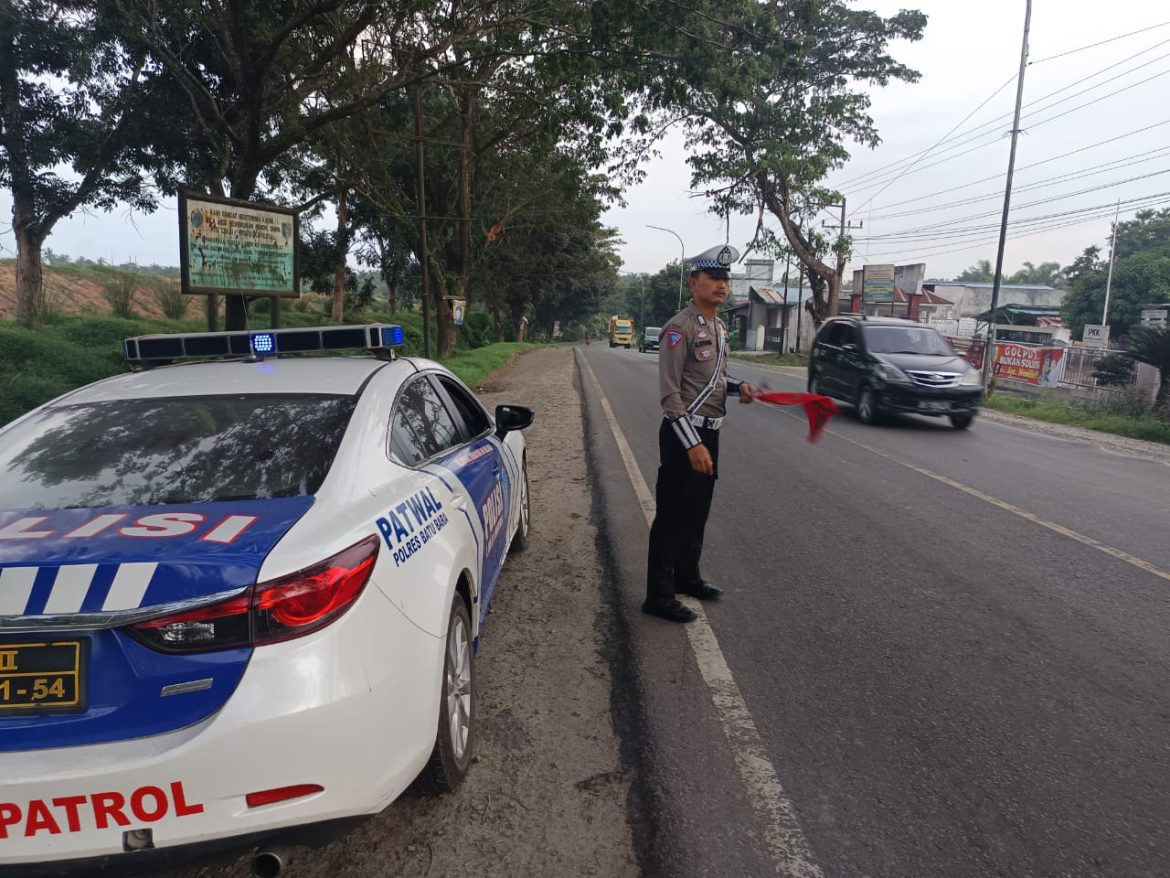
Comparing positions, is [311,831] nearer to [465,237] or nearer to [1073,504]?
[1073,504]

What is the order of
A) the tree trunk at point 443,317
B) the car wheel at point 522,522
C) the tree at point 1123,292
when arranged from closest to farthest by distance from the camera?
the car wheel at point 522,522
the tree trunk at point 443,317
the tree at point 1123,292

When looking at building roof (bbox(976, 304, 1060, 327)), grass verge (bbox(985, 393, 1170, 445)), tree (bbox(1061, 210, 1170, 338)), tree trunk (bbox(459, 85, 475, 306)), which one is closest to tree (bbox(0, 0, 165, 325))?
tree trunk (bbox(459, 85, 475, 306))

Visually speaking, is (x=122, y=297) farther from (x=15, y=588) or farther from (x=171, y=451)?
(x=15, y=588)

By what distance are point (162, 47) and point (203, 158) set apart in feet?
21.1

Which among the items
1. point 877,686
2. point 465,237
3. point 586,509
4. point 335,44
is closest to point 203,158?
point 465,237

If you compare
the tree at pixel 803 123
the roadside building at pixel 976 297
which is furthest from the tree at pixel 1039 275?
the tree at pixel 803 123

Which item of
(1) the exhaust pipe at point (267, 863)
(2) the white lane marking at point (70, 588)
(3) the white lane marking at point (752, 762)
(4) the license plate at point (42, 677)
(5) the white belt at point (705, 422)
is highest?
(5) the white belt at point (705, 422)

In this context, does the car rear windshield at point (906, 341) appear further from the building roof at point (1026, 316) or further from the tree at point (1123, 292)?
the building roof at point (1026, 316)

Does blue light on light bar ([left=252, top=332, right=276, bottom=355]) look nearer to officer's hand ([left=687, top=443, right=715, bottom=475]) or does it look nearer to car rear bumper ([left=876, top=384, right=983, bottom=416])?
officer's hand ([left=687, top=443, right=715, bottom=475])

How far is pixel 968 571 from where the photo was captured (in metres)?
5.02

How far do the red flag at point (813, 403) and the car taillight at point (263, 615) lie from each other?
3.05 meters

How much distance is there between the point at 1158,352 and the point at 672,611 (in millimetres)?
13415

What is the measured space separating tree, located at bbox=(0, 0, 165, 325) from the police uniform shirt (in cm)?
1470

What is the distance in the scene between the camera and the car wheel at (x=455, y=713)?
252cm
